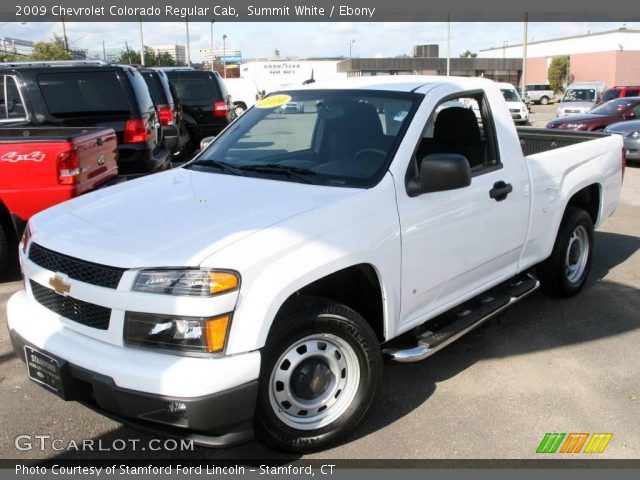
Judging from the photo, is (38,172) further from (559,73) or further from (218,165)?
(559,73)

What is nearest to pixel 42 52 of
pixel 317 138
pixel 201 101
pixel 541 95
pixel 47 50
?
pixel 47 50

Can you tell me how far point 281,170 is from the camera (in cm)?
383

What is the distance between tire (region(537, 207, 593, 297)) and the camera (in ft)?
17.1

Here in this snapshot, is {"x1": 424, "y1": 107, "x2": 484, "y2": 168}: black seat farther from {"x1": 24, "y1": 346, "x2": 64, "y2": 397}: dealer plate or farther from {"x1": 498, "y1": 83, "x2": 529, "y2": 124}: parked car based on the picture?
{"x1": 498, "y1": 83, "x2": 529, "y2": 124}: parked car

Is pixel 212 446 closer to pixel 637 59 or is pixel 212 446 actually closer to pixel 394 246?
pixel 394 246

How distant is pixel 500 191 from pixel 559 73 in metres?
67.3

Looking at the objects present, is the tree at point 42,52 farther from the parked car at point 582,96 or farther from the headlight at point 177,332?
the headlight at point 177,332

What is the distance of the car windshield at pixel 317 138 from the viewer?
3702 millimetres

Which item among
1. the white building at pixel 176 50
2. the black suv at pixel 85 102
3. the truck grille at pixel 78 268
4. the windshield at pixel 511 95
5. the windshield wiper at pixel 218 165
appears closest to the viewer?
the truck grille at pixel 78 268

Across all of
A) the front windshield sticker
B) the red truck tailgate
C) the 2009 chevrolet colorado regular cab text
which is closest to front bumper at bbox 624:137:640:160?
the 2009 chevrolet colorado regular cab text

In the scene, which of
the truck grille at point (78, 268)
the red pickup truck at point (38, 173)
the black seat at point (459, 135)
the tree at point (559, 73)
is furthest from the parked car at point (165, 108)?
the tree at point (559, 73)

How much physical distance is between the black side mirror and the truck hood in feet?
1.37

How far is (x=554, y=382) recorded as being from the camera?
403cm

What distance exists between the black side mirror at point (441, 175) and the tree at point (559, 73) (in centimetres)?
6790
